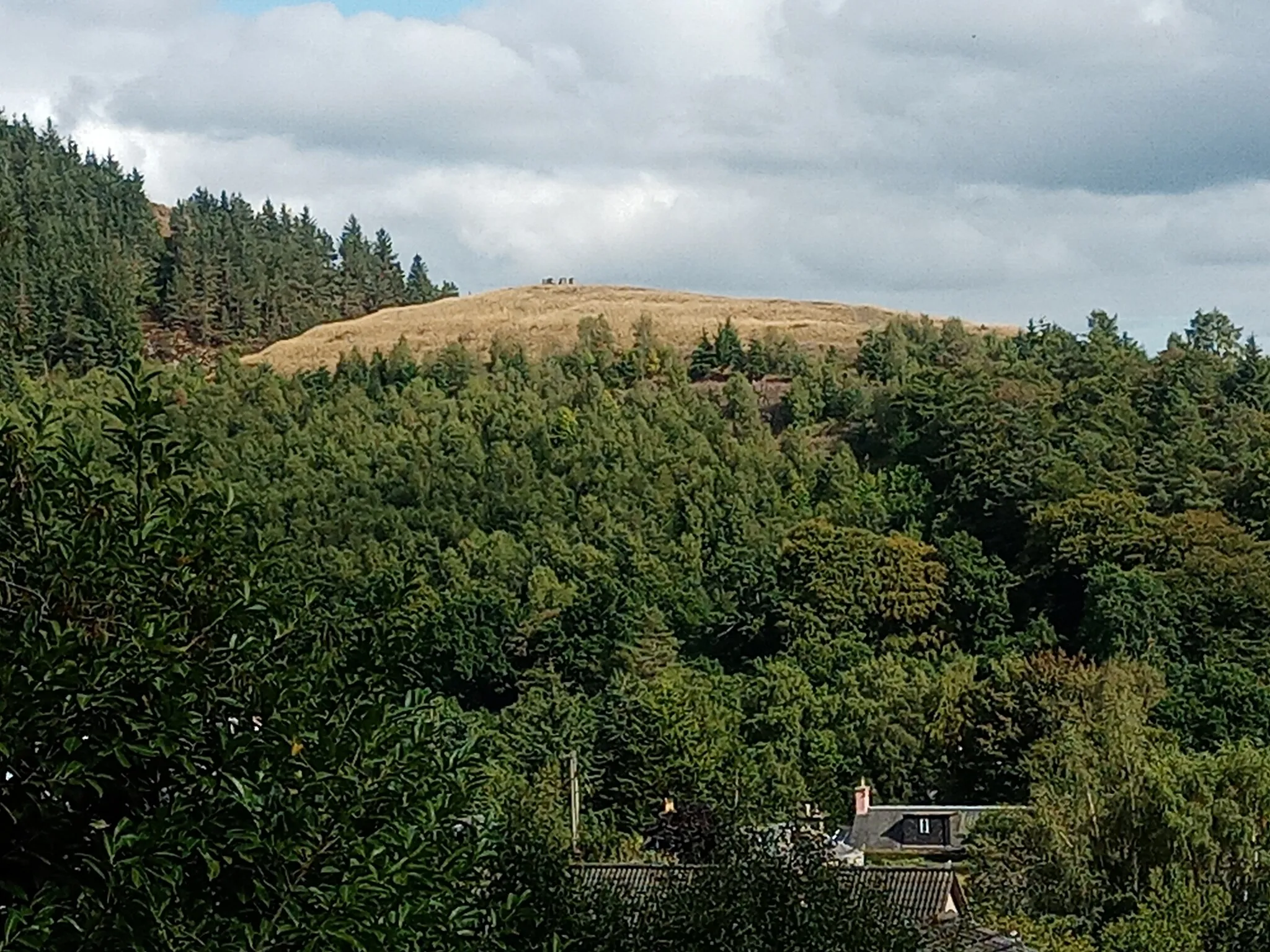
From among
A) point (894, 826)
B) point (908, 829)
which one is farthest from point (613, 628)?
point (908, 829)

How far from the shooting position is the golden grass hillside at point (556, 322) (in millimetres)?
115188

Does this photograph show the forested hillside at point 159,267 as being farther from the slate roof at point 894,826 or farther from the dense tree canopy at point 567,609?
the slate roof at point 894,826

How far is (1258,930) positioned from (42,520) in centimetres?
2625

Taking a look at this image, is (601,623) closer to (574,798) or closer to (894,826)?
(894,826)

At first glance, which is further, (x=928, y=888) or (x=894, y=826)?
(x=894, y=826)

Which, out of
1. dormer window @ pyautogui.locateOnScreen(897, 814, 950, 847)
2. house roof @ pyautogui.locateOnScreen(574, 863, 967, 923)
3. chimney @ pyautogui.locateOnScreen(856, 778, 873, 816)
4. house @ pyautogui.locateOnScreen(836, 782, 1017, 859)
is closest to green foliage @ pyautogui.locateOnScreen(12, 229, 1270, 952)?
house roof @ pyautogui.locateOnScreen(574, 863, 967, 923)

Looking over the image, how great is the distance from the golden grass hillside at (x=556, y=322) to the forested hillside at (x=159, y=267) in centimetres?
507

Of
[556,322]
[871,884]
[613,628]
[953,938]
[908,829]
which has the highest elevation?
[556,322]

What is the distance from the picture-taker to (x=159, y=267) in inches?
5022

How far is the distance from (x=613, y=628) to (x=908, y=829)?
945 inches

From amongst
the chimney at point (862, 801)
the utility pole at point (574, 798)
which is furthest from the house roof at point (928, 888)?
the chimney at point (862, 801)

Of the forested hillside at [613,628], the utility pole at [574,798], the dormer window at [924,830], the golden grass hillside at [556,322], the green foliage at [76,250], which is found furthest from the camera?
the golden grass hillside at [556,322]

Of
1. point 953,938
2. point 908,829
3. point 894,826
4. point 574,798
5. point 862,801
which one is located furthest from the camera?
point 862,801

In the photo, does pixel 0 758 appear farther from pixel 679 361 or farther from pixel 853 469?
pixel 679 361
